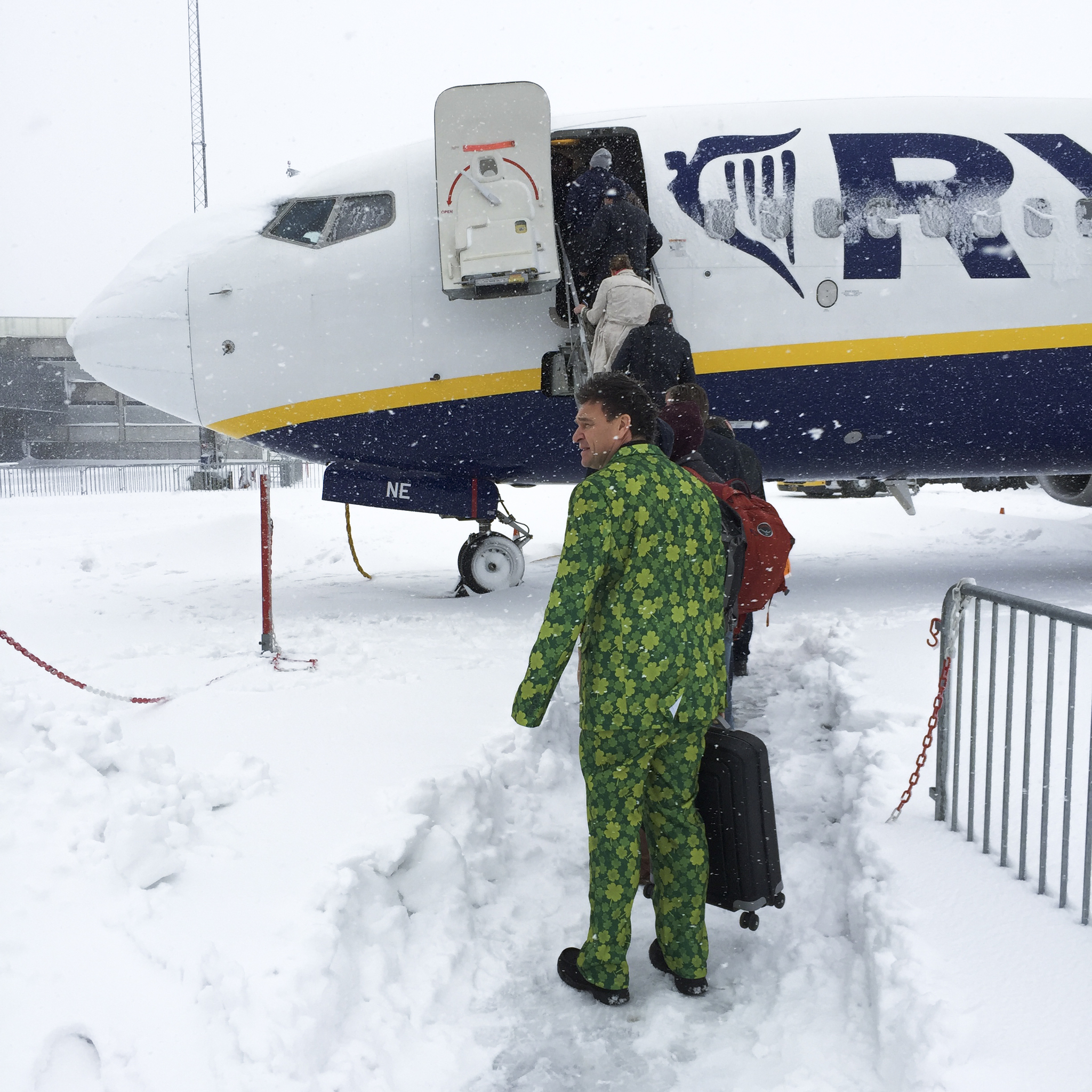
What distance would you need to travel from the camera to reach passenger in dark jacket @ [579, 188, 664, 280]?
22.5ft

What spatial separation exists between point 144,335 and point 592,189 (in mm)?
3753

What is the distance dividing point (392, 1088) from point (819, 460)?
695cm

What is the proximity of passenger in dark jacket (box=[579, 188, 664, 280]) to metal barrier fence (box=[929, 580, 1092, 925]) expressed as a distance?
386 centimetres

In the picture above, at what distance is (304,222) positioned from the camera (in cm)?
787

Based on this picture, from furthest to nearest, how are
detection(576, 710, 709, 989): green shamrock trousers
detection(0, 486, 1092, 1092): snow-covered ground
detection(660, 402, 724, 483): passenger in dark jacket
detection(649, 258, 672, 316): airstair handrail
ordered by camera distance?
detection(649, 258, 672, 316): airstair handrail → detection(660, 402, 724, 483): passenger in dark jacket → detection(576, 710, 709, 989): green shamrock trousers → detection(0, 486, 1092, 1092): snow-covered ground

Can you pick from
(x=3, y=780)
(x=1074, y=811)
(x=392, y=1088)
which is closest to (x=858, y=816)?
(x=1074, y=811)

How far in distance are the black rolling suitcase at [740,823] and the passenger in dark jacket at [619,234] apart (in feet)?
14.9

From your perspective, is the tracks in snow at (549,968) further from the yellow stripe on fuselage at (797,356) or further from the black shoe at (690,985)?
the yellow stripe on fuselage at (797,356)

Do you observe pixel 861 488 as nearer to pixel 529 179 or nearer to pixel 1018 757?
pixel 529 179

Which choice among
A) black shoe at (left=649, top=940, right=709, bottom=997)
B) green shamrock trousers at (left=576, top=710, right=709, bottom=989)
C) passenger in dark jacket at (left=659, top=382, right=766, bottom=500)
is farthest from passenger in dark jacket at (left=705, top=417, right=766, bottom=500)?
black shoe at (left=649, top=940, right=709, bottom=997)

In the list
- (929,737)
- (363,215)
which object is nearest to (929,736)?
(929,737)

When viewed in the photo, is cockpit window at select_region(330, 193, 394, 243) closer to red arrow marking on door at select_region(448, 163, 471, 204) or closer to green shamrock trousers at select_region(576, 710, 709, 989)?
red arrow marking on door at select_region(448, 163, 471, 204)

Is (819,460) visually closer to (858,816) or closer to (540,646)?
(858,816)

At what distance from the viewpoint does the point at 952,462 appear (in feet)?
28.3
